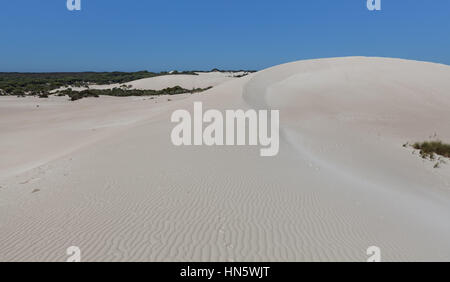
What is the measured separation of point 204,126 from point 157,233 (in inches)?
385

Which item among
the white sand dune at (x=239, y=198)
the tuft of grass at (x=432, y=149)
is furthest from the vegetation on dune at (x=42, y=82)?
the tuft of grass at (x=432, y=149)

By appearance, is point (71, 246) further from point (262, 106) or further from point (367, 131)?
point (262, 106)

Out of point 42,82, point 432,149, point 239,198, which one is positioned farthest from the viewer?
point 42,82

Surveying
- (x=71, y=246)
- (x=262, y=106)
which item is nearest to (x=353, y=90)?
(x=262, y=106)

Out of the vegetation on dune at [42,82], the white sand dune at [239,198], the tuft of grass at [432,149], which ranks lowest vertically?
the white sand dune at [239,198]

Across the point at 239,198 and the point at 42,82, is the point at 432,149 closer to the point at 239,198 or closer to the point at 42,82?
the point at 239,198

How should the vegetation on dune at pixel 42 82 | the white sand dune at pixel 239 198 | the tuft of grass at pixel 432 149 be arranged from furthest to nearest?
the vegetation on dune at pixel 42 82 → the tuft of grass at pixel 432 149 → the white sand dune at pixel 239 198

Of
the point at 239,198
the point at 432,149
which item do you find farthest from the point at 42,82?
the point at 432,149

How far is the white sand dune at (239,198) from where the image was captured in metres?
4.66

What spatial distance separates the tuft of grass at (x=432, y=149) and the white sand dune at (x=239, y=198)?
493 mm

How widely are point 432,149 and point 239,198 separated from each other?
9063mm

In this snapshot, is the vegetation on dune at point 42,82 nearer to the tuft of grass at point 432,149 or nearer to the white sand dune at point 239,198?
the white sand dune at point 239,198

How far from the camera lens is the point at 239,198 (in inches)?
258

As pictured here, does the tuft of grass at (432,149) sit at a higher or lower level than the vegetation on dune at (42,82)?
lower
